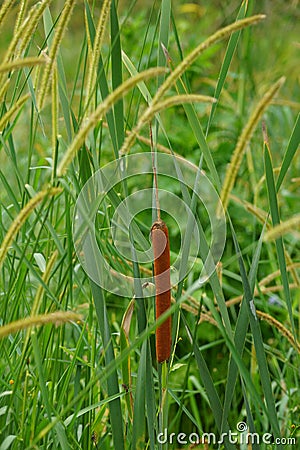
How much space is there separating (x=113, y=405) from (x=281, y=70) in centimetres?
238

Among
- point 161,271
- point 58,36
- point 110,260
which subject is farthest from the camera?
point 110,260

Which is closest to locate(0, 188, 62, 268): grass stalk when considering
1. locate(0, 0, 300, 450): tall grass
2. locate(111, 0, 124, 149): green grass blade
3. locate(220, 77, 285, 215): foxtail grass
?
locate(0, 0, 300, 450): tall grass

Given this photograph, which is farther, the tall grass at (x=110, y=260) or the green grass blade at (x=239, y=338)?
the green grass blade at (x=239, y=338)

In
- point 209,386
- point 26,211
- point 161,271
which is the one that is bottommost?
point 209,386

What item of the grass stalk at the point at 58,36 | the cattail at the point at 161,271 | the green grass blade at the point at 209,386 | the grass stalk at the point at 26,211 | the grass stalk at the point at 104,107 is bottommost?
the green grass blade at the point at 209,386

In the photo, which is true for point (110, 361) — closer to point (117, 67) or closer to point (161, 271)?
point (161, 271)

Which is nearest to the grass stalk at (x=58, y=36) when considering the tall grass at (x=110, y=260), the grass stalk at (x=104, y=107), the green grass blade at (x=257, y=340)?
the tall grass at (x=110, y=260)

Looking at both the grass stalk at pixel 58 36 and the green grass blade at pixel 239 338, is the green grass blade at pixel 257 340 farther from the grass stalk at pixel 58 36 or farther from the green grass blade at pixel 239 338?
the grass stalk at pixel 58 36

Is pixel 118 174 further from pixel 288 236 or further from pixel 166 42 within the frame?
pixel 288 236

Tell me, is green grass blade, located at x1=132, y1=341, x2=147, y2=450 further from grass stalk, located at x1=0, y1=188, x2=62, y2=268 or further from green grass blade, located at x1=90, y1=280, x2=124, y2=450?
grass stalk, located at x1=0, y1=188, x2=62, y2=268

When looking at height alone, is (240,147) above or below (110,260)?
above

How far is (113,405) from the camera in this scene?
0.82 m

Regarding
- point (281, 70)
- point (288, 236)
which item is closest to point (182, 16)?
point (281, 70)

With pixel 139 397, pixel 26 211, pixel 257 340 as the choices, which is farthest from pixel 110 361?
pixel 26 211
